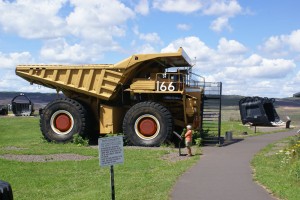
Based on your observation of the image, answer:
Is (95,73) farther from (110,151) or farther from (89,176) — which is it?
A: (110,151)

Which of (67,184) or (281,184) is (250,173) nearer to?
(281,184)

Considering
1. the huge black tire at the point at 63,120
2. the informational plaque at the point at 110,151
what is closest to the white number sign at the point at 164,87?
the huge black tire at the point at 63,120

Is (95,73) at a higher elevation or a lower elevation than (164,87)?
higher

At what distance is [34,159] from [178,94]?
745 centimetres

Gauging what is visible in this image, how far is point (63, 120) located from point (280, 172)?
12027 millimetres

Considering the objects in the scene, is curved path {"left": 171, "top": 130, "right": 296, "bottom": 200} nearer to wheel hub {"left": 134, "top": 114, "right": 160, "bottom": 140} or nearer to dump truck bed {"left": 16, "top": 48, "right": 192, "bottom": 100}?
wheel hub {"left": 134, "top": 114, "right": 160, "bottom": 140}

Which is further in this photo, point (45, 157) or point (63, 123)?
point (63, 123)

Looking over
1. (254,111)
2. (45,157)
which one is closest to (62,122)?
(45,157)

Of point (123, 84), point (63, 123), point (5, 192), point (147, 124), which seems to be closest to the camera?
point (5, 192)

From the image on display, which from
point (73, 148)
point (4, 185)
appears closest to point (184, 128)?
point (73, 148)

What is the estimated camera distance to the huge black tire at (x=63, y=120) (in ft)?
72.8

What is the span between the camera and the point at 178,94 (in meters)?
21.8

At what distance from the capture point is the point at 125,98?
23250 millimetres

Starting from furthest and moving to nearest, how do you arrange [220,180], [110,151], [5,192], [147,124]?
[147,124]
[220,180]
[110,151]
[5,192]
